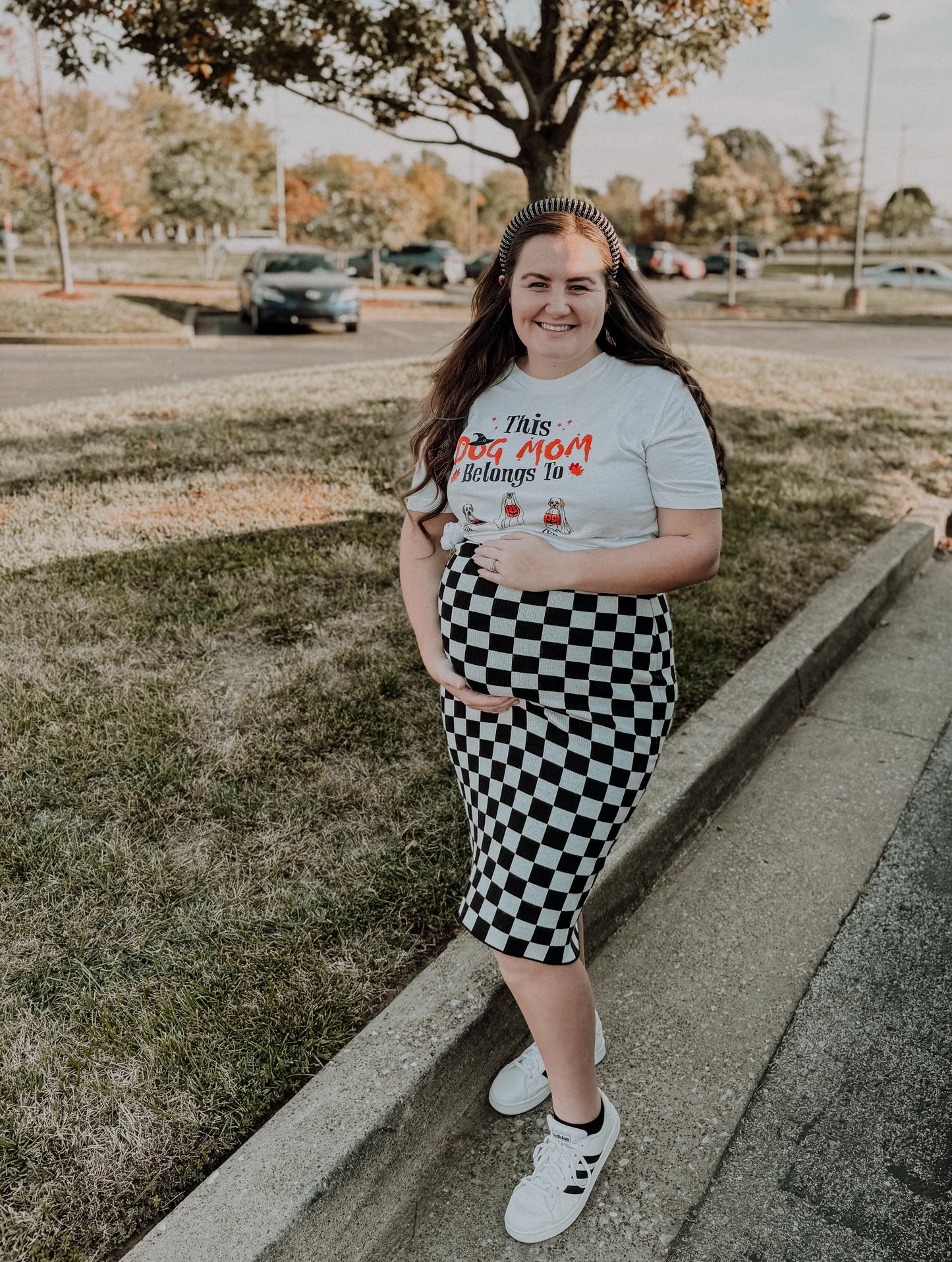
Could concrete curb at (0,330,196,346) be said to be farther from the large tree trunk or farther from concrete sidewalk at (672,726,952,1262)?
concrete sidewalk at (672,726,952,1262)

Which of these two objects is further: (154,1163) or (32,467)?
(32,467)

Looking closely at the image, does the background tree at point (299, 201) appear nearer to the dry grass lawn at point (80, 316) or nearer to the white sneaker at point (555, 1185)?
the dry grass lawn at point (80, 316)

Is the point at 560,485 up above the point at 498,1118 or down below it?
above

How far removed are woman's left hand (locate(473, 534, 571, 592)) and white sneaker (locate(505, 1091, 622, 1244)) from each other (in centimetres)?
103

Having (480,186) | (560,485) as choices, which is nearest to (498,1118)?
(560,485)

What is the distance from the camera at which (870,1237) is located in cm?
187

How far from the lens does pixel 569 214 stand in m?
1.85

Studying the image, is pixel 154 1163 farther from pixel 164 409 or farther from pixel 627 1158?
pixel 164 409

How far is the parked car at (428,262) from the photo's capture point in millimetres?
32562

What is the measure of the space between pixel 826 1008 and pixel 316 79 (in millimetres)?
6989

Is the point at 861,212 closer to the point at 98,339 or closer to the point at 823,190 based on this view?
the point at 823,190

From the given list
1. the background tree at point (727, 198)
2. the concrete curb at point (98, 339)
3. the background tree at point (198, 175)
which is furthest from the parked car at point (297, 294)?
the background tree at point (198, 175)

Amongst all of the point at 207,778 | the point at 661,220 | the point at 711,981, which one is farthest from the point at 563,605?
the point at 661,220

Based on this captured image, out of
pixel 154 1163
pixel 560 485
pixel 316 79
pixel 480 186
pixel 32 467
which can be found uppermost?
pixel 480 186
